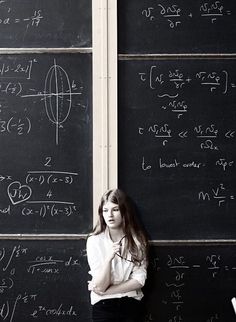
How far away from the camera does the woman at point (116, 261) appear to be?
9.70 feet

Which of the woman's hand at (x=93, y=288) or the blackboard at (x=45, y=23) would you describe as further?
the blackboard at (x=45, y=23)

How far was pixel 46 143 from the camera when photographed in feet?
10.6

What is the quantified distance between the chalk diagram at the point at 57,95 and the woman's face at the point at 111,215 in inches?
21.0

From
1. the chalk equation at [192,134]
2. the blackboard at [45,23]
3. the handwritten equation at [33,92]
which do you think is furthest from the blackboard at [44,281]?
the blackboard at [45,23]

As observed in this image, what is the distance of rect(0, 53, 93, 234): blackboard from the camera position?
3203 mm

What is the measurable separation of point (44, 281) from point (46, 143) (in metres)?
0.82

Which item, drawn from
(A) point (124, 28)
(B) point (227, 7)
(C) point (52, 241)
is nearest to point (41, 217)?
(C) point (52, 241)

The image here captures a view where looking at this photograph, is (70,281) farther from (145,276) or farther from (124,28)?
(124,28)

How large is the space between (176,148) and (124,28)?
79 centimetres

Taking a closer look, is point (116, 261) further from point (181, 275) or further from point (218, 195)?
point (218, 195)

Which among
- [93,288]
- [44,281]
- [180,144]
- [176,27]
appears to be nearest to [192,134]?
[180,144]

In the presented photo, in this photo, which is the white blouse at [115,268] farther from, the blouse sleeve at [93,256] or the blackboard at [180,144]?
the blackboard at [180,144]

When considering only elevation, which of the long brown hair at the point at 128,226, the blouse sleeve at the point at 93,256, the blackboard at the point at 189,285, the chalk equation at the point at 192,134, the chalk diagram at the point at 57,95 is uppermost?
the chalk diagram at the point at 57,95

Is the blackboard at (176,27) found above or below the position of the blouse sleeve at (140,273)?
above
